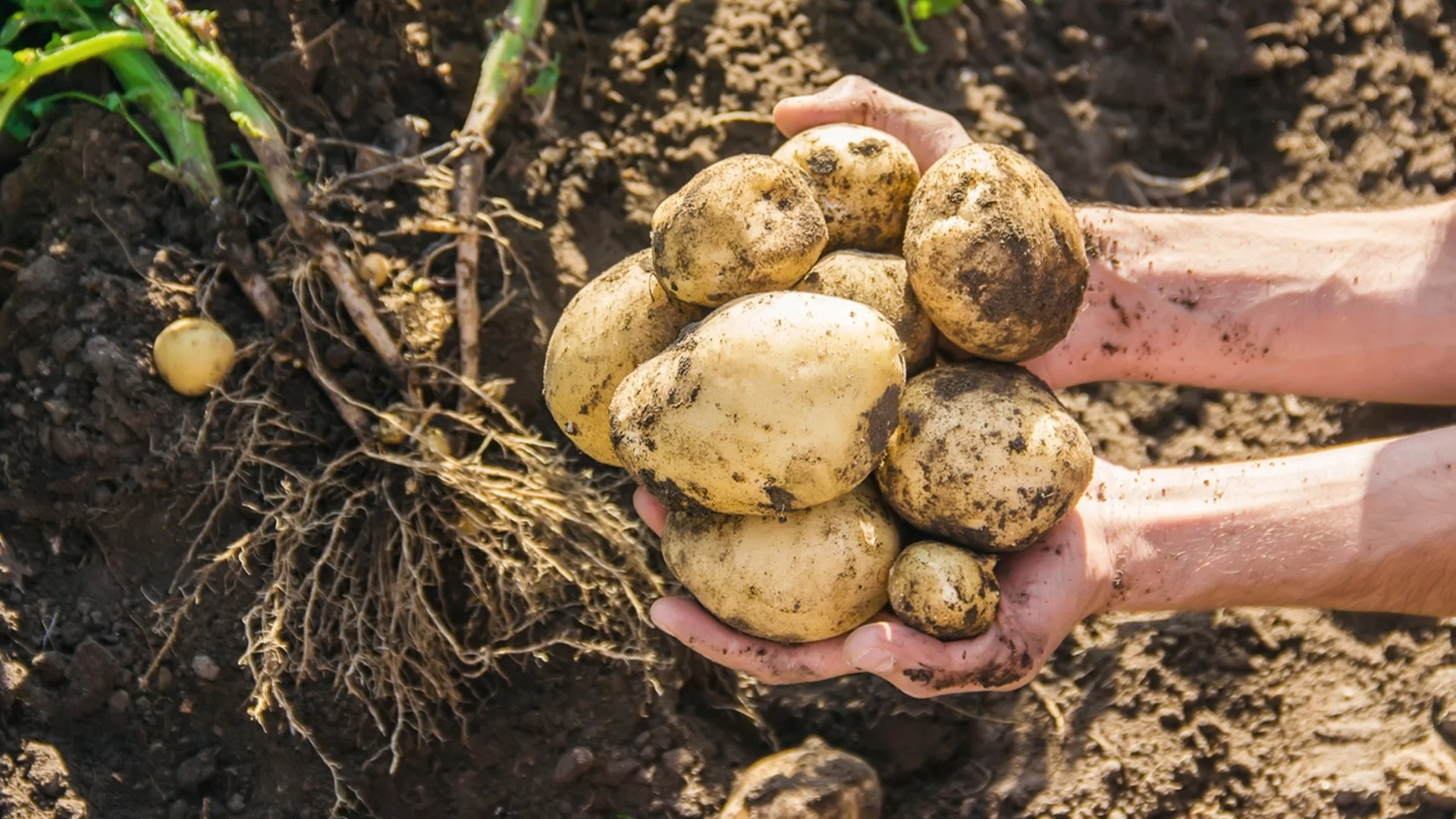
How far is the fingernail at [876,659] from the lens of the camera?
5.55 ft

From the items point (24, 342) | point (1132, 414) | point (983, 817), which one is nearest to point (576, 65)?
point (24, 342)

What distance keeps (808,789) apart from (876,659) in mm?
378

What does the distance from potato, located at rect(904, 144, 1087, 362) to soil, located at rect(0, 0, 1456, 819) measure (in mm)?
770

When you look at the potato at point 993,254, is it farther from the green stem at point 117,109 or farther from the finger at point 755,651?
the green stem at point 117,109

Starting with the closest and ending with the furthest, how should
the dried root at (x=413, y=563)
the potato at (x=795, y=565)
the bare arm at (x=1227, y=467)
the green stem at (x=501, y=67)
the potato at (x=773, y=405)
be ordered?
the potato at (x=773, y=405) < the potato at (x=795, y=565) < the bare arm at (x=1227, y=467) < the dried root at (x=413, y=563) < the green stem at (x=501, y=67)

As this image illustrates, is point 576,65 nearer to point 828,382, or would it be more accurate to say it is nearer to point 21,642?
point 828,382

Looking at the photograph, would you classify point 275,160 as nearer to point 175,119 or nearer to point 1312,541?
point 175,119

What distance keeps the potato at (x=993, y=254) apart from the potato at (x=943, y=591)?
344 millimetres

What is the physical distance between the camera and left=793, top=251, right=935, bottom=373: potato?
185cm

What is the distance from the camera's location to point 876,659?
169cm

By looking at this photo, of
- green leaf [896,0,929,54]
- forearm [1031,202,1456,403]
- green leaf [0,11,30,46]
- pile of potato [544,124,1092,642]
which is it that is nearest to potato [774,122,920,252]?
pile of potato [544,124,1092,642]

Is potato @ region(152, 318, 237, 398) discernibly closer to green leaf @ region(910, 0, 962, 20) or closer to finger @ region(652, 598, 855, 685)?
finger @ region(652, 598, 855, 685)

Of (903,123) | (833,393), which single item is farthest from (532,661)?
Answer: (903,123)

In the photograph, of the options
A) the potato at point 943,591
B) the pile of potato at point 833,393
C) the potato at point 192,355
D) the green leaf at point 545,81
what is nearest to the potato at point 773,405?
the pile of potato at point 833,393
